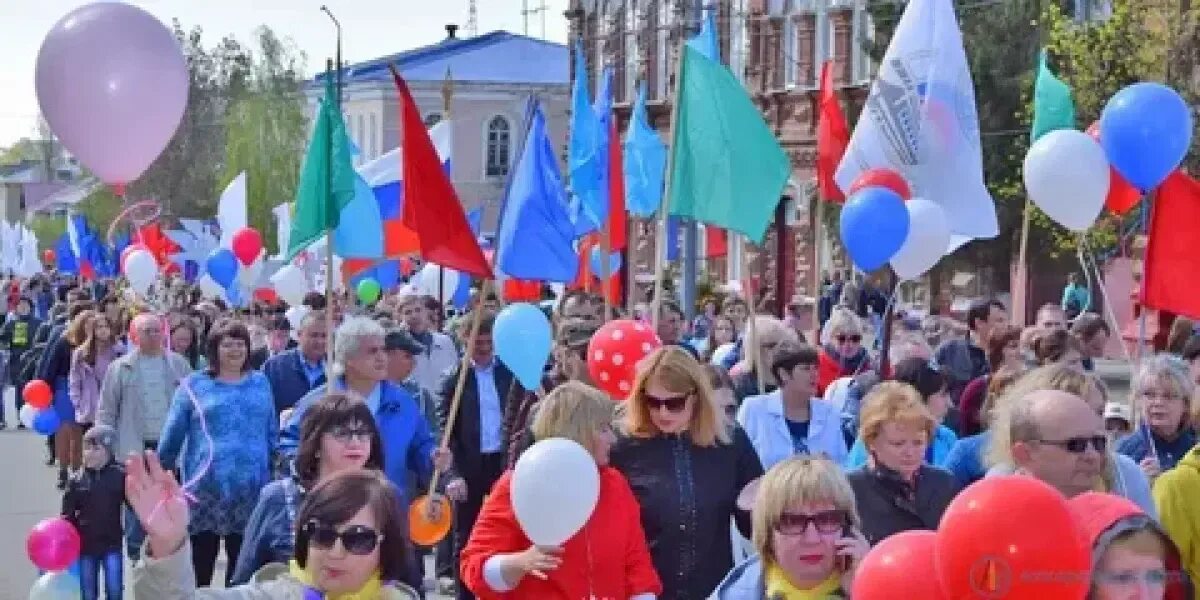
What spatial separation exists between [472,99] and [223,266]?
47.3 metres

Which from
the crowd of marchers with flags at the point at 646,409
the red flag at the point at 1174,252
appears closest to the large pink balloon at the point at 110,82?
the crowd of marchers with flags at the point at 646,409

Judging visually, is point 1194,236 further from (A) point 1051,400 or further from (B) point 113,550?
(B) point 113,550

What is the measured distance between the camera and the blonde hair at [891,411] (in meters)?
6.25

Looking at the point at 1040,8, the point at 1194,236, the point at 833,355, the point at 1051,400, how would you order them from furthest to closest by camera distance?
the point at 1040,8 → the point at 833,355 → the point at 1194,236 → the point at 1051,400

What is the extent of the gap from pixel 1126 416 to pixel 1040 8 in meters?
25.9

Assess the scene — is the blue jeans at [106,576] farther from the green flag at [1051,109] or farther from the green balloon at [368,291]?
the green balloon at [368,291]

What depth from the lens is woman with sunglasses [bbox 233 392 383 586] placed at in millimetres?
6035

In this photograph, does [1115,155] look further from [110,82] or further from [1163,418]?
[110,82]

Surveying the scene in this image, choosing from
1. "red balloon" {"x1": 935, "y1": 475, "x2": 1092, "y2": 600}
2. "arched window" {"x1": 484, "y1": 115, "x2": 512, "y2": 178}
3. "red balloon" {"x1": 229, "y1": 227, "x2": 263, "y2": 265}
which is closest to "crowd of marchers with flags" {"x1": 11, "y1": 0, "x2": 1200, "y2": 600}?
"red balloon" {"x1": 935, "y1": 475, "x2": 1092, "y2": 600}

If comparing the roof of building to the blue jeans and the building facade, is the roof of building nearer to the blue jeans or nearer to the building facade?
the building facade

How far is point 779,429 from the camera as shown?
842cm

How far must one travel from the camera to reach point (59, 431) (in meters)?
17.6

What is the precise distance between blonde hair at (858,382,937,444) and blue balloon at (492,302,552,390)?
178 inches

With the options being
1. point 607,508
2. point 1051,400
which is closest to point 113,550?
point 607,508
